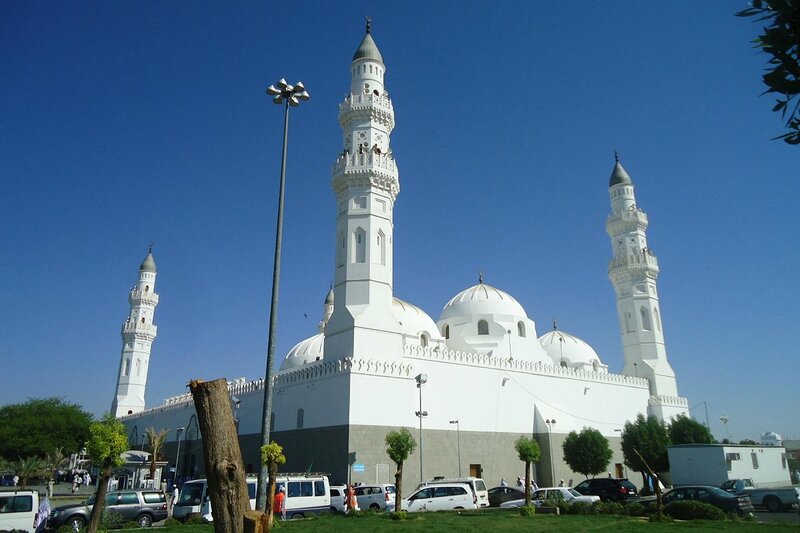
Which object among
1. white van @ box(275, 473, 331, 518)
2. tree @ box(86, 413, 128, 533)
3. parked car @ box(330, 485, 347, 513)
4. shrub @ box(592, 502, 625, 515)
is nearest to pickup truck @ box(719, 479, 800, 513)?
shrub @ box(592, 502, 625, 515)

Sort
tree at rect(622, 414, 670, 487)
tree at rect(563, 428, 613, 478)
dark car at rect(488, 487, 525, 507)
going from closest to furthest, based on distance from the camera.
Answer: dark car at rect(488, 487, 525, 507) → tree at rect(563, 428, 613, 478) → tree at rect(622, 414, 670, 487)

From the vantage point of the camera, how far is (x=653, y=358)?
124ft

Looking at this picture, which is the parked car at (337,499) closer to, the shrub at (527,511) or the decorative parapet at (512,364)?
the shrub at (527,511)

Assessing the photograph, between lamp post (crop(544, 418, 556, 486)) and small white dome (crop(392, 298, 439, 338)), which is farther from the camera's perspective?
small white dome (crop(392, 298, 439, 338))

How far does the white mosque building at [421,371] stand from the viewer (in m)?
24.5

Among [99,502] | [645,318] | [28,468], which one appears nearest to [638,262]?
[645,318]

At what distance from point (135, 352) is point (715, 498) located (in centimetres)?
4611

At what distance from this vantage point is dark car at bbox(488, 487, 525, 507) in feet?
70.0

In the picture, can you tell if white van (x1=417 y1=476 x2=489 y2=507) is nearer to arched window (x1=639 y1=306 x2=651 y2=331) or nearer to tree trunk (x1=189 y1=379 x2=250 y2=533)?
tree trunk (x1=189 y1=379 x2=250 y2=533)

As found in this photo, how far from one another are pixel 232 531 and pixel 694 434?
33.9m

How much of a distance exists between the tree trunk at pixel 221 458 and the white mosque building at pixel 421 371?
18210 mm

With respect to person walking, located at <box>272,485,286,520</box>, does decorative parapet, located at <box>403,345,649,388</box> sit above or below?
above

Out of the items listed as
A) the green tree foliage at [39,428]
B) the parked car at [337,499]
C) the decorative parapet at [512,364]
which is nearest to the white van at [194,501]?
the parked car at [337,499]

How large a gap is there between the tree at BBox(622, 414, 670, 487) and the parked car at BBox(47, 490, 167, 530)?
25.4 m
